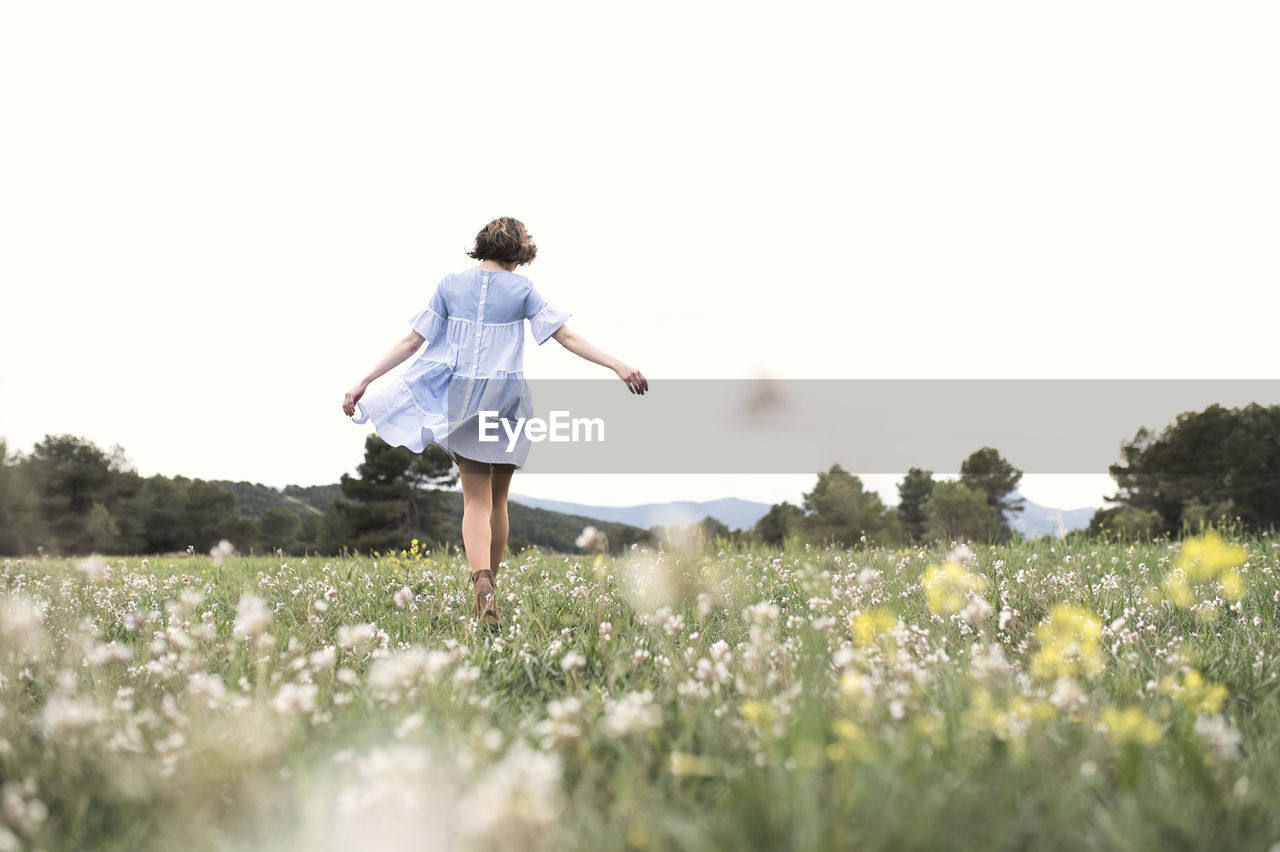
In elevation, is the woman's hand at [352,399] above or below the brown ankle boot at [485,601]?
above

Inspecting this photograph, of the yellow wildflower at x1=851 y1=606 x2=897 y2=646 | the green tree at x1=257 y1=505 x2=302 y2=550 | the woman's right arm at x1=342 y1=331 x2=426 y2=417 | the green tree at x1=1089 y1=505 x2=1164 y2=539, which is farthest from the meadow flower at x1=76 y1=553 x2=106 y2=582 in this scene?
the green tree at x1=257 y1=505 x2=302 y2=550

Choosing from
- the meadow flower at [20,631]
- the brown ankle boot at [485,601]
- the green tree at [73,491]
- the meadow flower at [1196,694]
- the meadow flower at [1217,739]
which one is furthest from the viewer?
the green tree at [73,491]

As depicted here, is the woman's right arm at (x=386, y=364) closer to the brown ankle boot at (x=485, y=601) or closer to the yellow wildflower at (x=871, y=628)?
the brown ankle boot at (x=485, y=601)

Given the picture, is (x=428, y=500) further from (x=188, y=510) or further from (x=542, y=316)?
(x=542, y=316)

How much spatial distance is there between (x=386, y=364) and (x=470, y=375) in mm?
634

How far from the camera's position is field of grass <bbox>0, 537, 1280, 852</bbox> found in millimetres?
1779

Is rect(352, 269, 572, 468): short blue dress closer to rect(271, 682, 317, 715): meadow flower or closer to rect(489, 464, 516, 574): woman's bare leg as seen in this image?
rect(489, 464, 516, 574): woman's bare leg

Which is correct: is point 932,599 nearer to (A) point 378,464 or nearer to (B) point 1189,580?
(B) point 1189,580

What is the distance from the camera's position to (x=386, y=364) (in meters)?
5.48

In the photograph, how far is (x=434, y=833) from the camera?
1766 millimetres

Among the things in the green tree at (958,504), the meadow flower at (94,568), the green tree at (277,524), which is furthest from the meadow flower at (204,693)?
the green tree at (277,524)

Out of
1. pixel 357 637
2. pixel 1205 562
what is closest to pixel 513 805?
pixel 357 637

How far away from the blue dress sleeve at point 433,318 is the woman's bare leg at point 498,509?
1057 mm

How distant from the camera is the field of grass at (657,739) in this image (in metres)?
1.78
